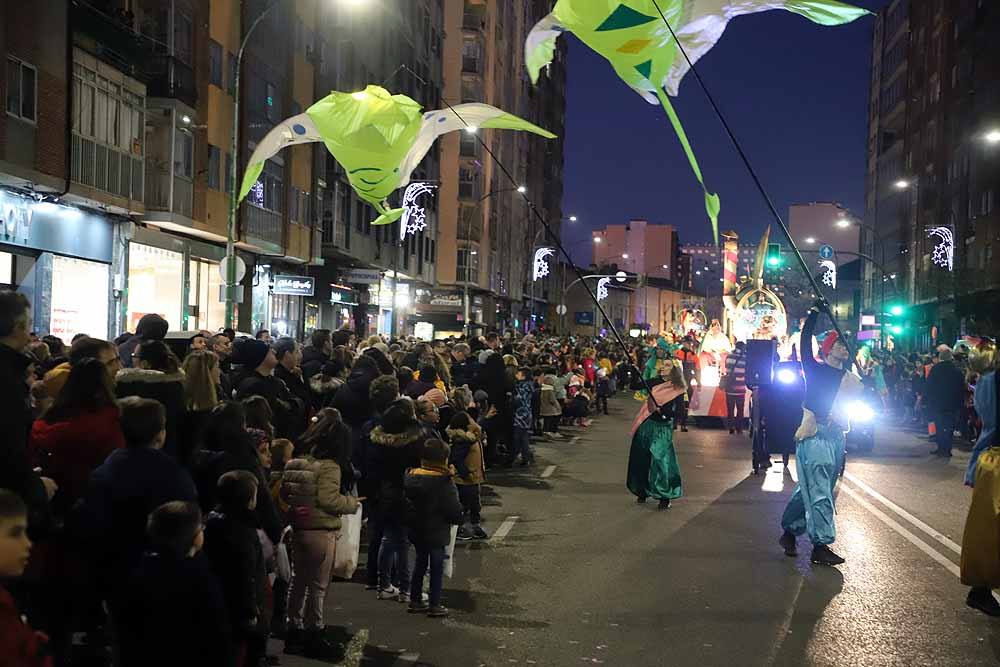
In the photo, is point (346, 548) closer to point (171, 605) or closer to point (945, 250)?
point (171, 605)

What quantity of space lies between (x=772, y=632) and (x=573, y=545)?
11.4 ft

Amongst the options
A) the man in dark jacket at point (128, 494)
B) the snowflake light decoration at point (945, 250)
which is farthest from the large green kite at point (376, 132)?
the snowflake light decoration at point (945, 250)

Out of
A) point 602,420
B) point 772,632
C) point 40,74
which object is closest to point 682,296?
point 602,420

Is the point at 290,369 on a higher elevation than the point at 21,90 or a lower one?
lower

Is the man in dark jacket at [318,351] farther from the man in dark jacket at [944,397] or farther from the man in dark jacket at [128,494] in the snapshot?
the man in dark jacket at [944,397]

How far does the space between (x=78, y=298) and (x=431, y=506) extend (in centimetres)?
1776

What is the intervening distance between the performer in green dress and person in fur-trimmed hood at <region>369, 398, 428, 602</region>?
5.50 m

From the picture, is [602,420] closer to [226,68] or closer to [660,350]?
[660,350]

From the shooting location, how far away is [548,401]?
24.1 m

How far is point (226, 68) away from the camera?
3027cm

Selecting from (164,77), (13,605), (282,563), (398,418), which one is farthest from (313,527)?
(164,77)

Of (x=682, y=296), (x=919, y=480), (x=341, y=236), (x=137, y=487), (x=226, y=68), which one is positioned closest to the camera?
(x=137, y=487)

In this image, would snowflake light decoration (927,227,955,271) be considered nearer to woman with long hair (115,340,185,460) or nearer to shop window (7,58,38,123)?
shop window (7,58,38,123)

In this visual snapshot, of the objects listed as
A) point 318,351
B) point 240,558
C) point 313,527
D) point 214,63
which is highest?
point 214,63
